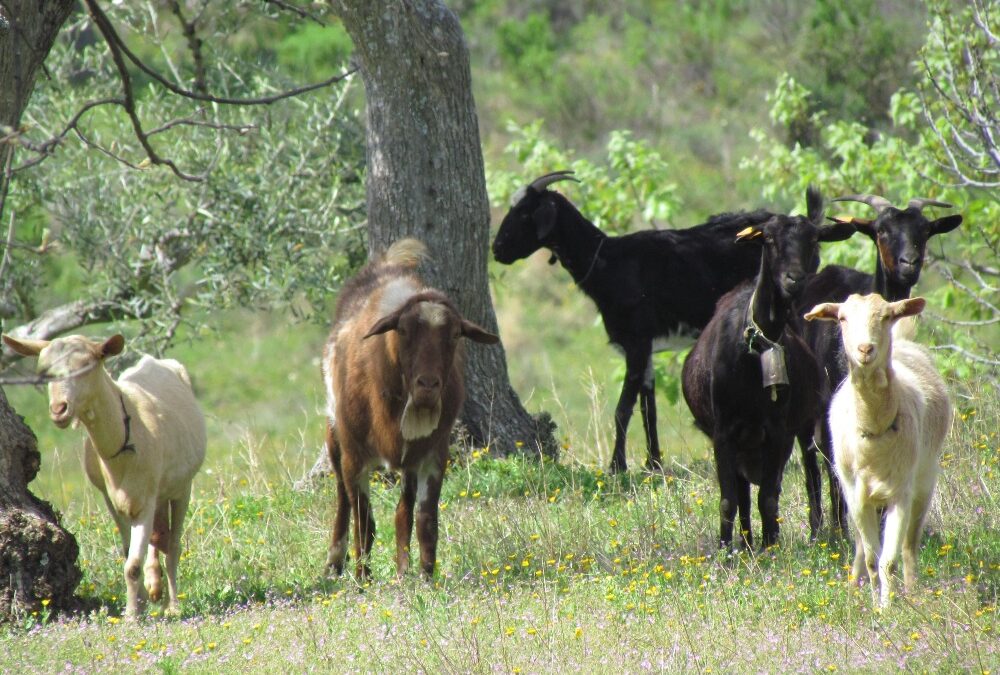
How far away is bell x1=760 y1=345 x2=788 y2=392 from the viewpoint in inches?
284

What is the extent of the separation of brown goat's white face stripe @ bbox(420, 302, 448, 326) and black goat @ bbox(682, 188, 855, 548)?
1.83 meters

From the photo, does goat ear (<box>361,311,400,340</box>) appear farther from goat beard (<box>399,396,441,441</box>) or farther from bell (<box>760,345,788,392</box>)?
bell (<box>760,345,788,392</box>)

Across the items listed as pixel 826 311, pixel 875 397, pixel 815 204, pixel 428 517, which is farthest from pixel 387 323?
pixel 815 204

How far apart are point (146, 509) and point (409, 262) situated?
2.51 m

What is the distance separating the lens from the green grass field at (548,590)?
5367mm

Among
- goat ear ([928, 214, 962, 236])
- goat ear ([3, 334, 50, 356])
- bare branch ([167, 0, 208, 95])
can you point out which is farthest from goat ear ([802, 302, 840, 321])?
goat ear ([3, 334, 50, 356])

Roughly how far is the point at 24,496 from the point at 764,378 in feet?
13.7

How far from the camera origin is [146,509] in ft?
21.5

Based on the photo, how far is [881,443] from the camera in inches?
245

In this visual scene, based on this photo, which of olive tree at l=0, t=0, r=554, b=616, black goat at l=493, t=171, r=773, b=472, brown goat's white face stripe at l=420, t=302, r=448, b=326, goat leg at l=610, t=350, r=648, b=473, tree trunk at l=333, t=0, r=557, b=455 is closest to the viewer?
brown goat's white face stripe at l=420, t=302, r=448, b=326

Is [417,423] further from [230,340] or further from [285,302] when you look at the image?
[230,340]

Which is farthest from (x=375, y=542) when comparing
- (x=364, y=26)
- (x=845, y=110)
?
(x=845, y=110)

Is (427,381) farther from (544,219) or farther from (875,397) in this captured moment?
(544,219)

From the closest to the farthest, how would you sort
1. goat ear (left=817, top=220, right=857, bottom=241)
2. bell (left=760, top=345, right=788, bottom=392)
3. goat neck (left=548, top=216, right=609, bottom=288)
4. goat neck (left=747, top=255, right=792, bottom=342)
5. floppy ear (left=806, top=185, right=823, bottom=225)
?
bell (left=760, top=345, right=788, bottom=392) → goat neck (left=747, top=255, right=792, bottom=342) → goat ear (left=817, top=220, right=857, bottom=241) → floppy ear (left=806, top=185, right=823, bottom=225) → goat neck (left=548, top=216, right=609, bottom=288)
